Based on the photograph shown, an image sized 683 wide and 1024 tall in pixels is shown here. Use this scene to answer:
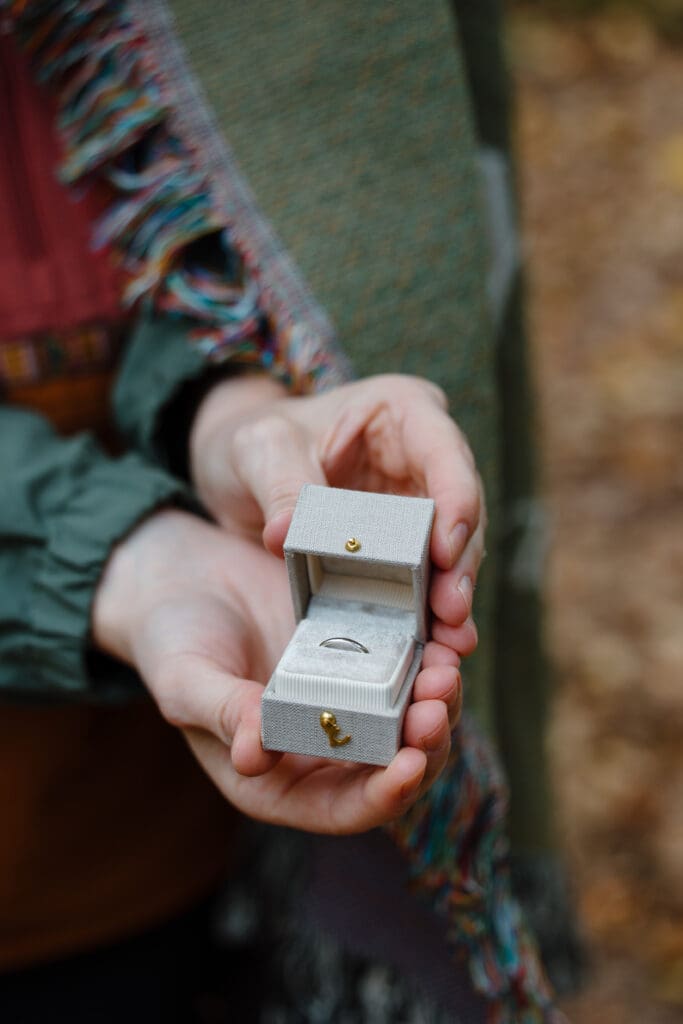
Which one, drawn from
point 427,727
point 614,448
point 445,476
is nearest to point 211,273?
point 445,476

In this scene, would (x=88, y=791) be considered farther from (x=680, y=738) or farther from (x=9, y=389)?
(x=680, y=738)

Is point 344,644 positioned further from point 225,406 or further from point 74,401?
point 74,401

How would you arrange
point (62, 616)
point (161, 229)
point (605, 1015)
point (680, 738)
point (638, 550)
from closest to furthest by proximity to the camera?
point (62, 616) → point (161, 229) → point (605, 1015) → point (680, 738) → point (638, 550)

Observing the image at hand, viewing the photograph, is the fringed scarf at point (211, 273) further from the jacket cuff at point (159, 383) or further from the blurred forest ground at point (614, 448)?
the blurred forest ground at point (614, 448)

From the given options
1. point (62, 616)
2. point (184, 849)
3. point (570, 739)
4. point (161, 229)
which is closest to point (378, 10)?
point (161, 229)

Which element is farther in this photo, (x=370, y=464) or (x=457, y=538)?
(x=370, y=464)

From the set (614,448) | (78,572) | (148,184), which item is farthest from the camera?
(614,448)

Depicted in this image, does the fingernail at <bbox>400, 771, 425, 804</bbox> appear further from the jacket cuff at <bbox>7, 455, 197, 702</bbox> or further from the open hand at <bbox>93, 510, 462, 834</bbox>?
the jacket cuff at <bbox>7, 455, 197, 702</bbox>

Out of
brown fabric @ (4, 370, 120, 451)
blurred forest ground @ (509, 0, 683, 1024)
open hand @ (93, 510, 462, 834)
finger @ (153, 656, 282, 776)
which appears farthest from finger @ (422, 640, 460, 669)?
blurred forest ground @ (509, 0, 683, 1024)
